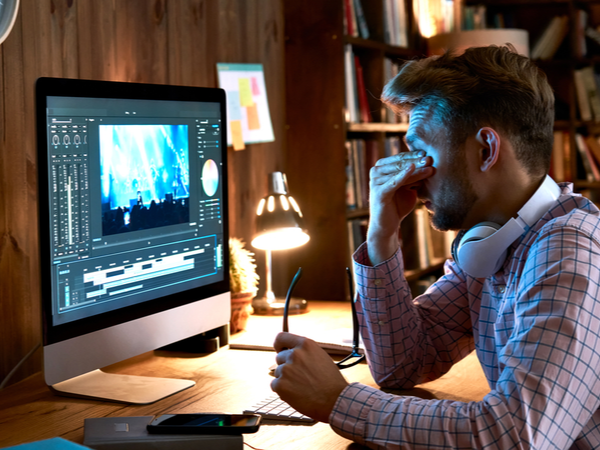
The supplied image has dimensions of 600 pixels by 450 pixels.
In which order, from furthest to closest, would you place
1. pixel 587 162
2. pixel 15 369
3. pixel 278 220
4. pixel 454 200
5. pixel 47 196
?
pixel 587 162, pixel 278 220, pixel 15 369, pixel 454 200, pixel 47 196

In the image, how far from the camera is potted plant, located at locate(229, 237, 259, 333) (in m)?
1.71

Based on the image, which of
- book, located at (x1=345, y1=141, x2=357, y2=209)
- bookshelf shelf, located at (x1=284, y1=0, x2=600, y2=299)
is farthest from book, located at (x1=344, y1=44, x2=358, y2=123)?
book, located at (x1=345, y1=141, x2=357, y2=209)

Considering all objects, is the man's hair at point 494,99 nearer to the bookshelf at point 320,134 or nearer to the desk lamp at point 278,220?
the desk lamp at point 278,220

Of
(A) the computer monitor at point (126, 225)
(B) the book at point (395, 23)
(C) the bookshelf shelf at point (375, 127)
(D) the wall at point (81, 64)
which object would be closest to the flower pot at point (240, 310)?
(A) the computer monitor at point (126, 225)

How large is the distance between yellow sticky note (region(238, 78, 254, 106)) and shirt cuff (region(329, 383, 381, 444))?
1.41m

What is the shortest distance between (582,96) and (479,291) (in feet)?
8.74

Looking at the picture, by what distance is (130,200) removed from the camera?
126cm

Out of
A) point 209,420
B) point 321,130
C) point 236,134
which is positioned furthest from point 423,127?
point 321,130

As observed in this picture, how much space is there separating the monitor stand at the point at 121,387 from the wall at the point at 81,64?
204 millimetres

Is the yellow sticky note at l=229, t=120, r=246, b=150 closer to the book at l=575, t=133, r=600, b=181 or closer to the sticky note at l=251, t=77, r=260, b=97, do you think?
the sticky note at l=251, t=77, r=260, b=97

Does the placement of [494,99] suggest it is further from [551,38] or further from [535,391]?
[551,38]

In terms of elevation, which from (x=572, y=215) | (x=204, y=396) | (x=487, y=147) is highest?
(x=487, y=147)

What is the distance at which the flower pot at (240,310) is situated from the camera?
1.70m

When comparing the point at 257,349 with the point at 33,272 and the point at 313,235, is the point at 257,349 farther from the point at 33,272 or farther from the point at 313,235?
the point at 313,235
